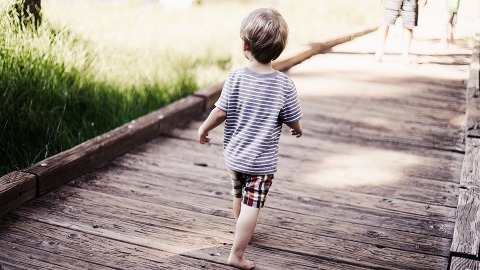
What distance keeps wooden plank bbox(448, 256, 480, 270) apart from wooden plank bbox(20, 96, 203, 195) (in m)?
2.17

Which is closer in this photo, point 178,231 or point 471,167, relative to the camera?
point 178,231

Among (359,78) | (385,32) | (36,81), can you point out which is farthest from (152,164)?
(359,78)

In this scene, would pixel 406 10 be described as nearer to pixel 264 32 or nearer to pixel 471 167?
pixel 471 167

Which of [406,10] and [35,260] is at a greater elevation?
[406,10]

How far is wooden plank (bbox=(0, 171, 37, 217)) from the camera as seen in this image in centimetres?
317

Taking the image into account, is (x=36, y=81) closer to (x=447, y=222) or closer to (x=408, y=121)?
(x=447, y=222)

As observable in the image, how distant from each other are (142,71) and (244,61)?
6.02ft

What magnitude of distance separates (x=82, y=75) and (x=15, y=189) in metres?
1.77

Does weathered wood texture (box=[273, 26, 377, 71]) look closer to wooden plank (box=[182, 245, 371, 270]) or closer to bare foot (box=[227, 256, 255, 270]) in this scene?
wooden plank (box=[182, 245, 371, 270])

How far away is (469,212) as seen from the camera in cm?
306

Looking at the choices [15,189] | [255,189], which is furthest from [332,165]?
[15,189]

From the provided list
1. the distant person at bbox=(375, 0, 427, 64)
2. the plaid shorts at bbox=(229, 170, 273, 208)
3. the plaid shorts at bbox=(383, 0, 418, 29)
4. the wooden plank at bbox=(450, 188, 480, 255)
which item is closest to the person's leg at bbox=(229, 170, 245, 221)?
the plaid shorts at bbox=(229, 170, 273, 208)

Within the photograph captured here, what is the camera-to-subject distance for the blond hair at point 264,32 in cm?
263

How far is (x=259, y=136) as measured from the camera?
2.79 m
